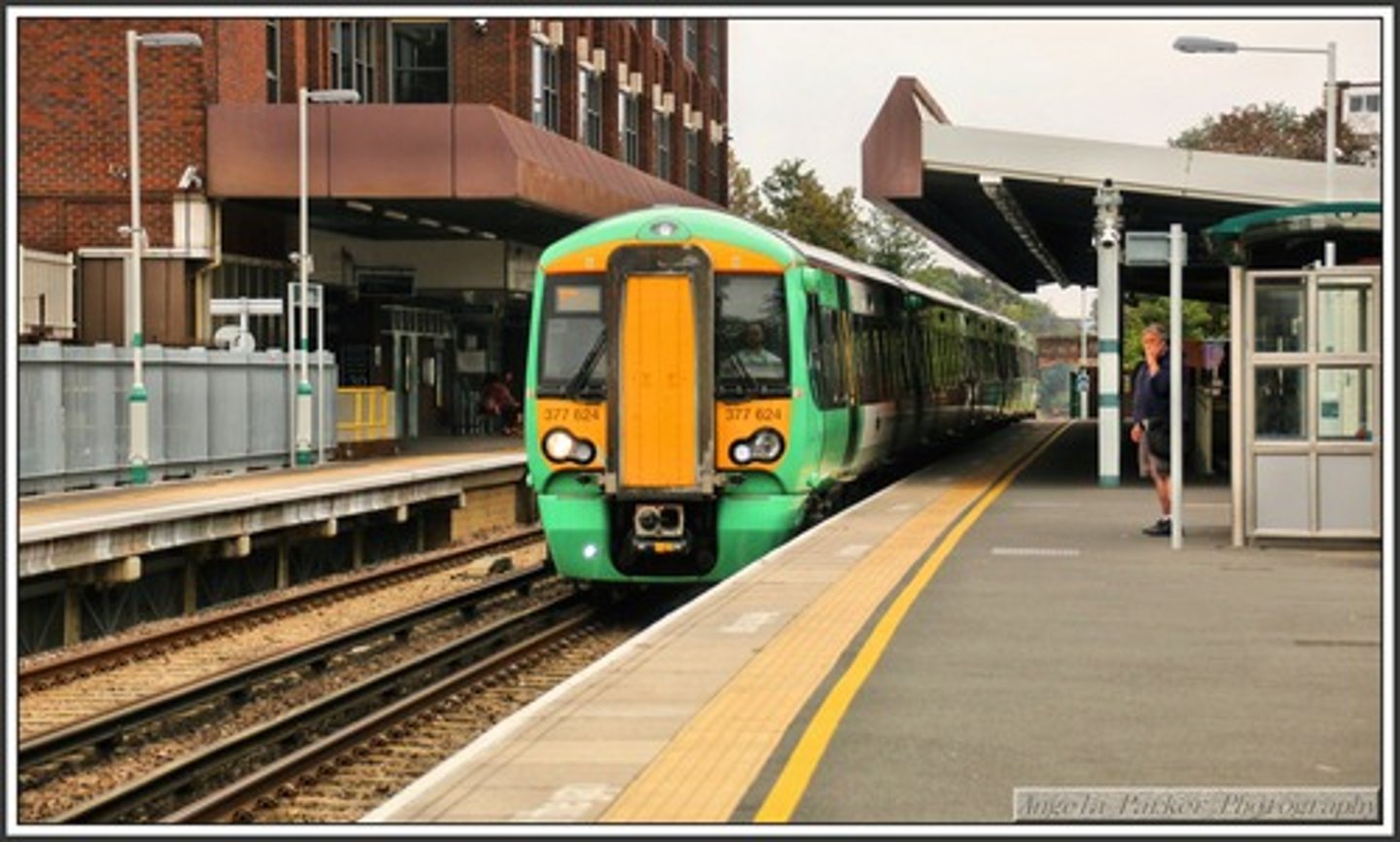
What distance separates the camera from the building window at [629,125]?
2120 inches

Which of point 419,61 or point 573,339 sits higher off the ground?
point 419,61

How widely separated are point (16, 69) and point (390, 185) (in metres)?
18.8

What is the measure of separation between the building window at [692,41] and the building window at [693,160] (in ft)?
6.96

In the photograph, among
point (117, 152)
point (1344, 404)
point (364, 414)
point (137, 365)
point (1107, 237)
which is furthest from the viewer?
point (364, 414)

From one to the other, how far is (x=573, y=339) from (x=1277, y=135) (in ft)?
163

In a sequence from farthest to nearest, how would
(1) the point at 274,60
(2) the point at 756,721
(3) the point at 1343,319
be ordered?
Answer: (1) the point at 274,60, (3) the point at 1343,319, (2) the point at 756,721

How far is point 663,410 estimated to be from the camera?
59.6ft

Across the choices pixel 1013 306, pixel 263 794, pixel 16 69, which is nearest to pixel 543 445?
pixel 16 69

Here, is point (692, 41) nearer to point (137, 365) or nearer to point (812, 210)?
point (812, 210)

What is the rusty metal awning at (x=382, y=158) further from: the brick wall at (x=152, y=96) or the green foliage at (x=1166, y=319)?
the green foliage at (x=1166, y=319)

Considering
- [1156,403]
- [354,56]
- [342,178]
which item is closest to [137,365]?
[342,178]

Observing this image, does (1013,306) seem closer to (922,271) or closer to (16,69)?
(922,271)

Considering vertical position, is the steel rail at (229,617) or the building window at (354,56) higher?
the building window at (354,56)

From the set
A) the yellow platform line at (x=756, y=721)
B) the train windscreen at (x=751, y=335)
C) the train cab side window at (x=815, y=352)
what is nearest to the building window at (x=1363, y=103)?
the train cab side window at (x=815, y=352)
